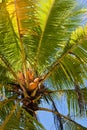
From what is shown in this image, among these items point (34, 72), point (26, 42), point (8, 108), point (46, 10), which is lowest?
point (8, 108)

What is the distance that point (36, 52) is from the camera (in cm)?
831

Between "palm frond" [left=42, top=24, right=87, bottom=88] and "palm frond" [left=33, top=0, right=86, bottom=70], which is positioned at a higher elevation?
"palm frond" [left=33, top=0, right=86, bottom=70]

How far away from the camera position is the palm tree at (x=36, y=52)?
7.90 m

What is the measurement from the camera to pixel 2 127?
7.10 meters

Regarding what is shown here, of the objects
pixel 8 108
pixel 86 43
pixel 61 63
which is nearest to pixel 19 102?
pixel 8 108

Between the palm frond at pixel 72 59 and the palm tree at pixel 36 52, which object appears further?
the palm frond at pixel 72 59

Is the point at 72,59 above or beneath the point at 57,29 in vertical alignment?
beneath

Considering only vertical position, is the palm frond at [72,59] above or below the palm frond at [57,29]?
below

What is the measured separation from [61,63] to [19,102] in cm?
109

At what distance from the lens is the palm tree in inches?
311

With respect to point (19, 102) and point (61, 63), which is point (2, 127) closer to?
point (19, 102)

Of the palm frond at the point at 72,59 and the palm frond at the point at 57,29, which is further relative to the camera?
the palm frond at the point at 72,59

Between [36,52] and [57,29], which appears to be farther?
[36,52]

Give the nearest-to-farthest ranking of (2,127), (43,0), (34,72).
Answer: (2,127) → (43,0) → (34,72)
